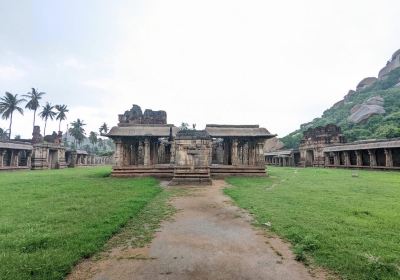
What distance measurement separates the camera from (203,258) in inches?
202

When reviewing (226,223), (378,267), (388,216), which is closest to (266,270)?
(378,267)

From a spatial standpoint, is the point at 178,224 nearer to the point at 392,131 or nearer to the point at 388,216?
the point at 388,216

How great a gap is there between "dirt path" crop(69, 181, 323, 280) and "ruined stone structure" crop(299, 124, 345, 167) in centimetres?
4559

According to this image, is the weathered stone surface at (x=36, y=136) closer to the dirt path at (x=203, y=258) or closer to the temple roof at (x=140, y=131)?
the temple roof at (x=140, y=131)

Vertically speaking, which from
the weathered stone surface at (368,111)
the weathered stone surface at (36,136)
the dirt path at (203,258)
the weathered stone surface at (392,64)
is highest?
the weathered stone surface at (392,64)

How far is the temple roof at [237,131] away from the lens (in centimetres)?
2664

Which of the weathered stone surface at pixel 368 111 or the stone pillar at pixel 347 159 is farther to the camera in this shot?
the weathered stone surface at pixel 368 111

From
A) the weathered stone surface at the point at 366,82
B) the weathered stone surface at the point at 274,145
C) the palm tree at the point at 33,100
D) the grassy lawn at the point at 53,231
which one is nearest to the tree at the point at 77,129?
the palm tree at the point at 33,100

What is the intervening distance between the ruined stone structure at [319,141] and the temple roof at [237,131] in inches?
987

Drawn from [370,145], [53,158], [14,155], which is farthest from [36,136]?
[370,145]

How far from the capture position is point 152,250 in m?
5.59

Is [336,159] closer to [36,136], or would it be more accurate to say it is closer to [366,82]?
[36,136]

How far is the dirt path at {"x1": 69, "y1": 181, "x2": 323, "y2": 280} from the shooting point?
447cm

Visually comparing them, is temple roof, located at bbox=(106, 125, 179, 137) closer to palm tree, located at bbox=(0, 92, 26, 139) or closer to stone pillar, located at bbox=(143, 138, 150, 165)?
stone pillar, located at bbox=(143, 138, 150, 165)
